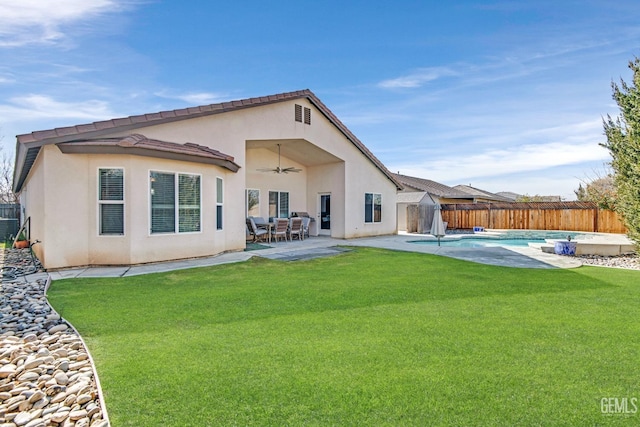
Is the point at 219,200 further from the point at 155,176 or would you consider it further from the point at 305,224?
the point at 305,224

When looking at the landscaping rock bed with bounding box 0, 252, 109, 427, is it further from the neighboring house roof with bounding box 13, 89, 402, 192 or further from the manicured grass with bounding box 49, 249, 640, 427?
the neighboring house roof with bounding box 13, 89, 402, 192

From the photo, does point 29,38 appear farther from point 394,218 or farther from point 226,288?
point 394,218

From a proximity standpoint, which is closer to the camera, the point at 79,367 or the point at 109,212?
the point at 79,367

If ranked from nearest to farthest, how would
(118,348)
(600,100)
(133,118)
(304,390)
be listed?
(304,390) → (118,348) → (133,118) → (600,100)

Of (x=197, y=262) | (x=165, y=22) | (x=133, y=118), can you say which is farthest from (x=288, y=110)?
(x=197, y=262)

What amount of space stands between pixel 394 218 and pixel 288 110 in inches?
388

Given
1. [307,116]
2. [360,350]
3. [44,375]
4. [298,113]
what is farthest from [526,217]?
[44,375]

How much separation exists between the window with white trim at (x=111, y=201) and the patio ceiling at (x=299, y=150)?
18.7 ft

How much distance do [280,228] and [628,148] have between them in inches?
507

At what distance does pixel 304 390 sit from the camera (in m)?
3.14

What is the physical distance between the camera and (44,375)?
3557 mm

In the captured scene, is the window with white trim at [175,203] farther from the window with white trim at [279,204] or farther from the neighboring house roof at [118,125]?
the window with white trim at [279,204]

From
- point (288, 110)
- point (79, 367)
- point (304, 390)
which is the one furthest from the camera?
point (288, 110)

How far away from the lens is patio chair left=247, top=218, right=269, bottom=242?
1548 cm
